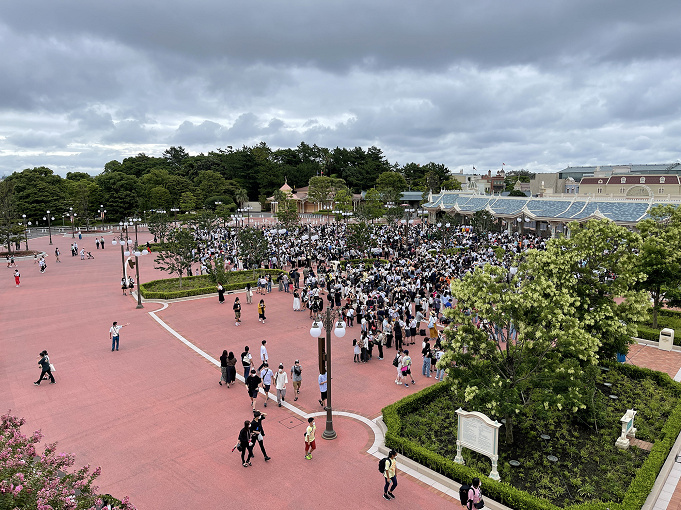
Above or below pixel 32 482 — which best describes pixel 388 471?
below

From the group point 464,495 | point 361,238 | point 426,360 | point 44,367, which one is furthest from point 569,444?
point 361,238

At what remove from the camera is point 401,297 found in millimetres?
22703

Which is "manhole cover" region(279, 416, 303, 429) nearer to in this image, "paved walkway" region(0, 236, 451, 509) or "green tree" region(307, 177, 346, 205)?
"paved walkway" region(0, 236, 451, 509)

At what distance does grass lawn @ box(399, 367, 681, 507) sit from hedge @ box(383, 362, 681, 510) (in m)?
0.26

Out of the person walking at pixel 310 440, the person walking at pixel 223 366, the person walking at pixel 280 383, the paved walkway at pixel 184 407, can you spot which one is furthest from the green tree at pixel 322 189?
the person walking at pixel 310 440

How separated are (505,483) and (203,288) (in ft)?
74.7

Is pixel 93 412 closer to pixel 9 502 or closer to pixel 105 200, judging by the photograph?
pixel 9 502

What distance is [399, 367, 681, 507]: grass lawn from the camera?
1019 cm

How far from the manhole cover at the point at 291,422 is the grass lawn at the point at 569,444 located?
3.06m

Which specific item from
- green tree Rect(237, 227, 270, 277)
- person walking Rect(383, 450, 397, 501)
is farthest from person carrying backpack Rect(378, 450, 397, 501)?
green tree Rect(237, 227, 270, 277)

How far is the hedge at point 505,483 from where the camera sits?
9.27m

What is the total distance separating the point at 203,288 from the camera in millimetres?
28750

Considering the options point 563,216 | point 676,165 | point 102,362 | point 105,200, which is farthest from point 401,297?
point 676,165

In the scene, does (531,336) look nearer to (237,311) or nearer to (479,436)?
(479,436)
